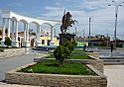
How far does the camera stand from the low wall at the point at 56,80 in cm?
891

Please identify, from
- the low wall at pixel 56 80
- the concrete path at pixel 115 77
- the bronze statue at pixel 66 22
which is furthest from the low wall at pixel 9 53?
the low wall at pixel 56 80

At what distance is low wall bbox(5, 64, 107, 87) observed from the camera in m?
8.91

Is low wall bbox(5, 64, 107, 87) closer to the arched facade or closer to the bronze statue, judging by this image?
the bronze statue

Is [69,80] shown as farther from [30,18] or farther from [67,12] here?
[30,18]

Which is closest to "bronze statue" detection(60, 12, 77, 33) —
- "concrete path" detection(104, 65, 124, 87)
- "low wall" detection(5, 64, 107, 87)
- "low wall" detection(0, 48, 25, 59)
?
"low wall" detection(0, 48, 25, 59)

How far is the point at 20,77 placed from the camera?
9.48 m

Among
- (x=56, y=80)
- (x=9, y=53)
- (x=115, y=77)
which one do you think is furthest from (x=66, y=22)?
(x=56, y=80)

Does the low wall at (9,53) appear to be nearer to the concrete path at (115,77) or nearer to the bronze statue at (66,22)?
the bronze statue at (66,22)

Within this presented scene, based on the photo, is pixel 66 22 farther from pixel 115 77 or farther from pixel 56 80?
pixel 56 80

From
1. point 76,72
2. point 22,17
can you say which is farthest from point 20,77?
point 22,17

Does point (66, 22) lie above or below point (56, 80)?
above

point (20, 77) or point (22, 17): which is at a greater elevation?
point (22, 17)

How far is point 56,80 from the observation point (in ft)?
30.1

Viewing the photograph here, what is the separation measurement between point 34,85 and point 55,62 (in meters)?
5.03
